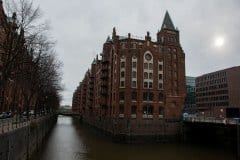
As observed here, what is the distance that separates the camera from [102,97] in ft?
247

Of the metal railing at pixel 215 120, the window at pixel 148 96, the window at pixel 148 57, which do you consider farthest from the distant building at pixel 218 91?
the window at pixel 148 57

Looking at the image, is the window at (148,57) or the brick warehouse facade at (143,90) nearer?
the brick warehouse facade at (143,90)

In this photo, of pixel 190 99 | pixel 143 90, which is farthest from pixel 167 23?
pixel 190 99

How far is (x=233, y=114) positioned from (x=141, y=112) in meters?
21.7

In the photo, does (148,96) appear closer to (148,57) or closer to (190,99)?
(148,57)

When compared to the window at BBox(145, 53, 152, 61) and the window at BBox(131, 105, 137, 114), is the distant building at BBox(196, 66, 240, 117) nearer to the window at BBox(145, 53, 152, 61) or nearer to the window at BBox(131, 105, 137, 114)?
the window at BBox(145, 53, 152, 61)

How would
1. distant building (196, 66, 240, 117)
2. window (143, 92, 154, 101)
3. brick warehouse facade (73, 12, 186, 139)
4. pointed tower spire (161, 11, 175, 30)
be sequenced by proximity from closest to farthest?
1. brick warehouse facade (73, 12, 186, 139)
2. window (143, 92, 154, 101)
3. pointed tower spire (161, 11, 175, 30)
4. distant building (196, 66, 240, 117)

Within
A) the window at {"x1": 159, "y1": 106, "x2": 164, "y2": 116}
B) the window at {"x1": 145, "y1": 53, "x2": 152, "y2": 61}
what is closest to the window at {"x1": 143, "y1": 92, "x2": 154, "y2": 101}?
the window at {"x1": 159, "y1": 106, "x2": 164, "y2": 116}

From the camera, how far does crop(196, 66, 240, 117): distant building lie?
10894 centimetres

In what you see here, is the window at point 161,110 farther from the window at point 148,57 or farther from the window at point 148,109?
the window at point 148,57

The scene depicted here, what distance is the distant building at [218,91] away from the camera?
108938 millimetres

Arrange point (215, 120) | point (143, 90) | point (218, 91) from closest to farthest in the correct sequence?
point (215, 120)
point (143, 90)
point (218, 91)

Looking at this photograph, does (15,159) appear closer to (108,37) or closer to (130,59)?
(130,59)

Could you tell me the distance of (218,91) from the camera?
124 m
